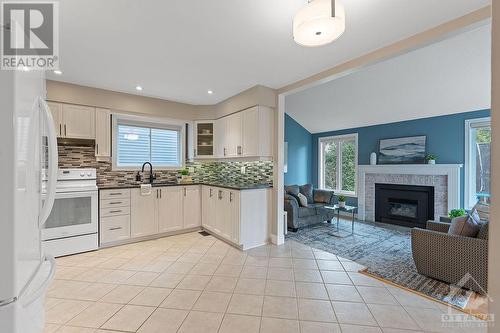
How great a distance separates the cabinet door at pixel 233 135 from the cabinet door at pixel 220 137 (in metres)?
0.11

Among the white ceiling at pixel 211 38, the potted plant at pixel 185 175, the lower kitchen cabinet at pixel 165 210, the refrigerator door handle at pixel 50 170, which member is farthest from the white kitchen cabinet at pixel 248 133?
the refrigerator door handle at pixel 50 170

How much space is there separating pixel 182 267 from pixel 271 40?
2.85m

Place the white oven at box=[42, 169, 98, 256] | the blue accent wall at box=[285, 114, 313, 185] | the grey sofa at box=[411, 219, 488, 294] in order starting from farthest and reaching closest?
the blue accent wall at box=[285, 114, 313, 185] → the white oven at box=[42, 169, 98, 256] → the grey sofa at box=[411, 219, 488, 294]

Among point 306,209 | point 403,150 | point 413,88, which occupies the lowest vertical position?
point 306,209

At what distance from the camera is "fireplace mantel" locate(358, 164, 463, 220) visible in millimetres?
4270

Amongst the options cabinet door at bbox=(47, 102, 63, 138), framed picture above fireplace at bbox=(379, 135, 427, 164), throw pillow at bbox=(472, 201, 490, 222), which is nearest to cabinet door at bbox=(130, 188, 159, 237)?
cabinet door at bbox=(47, 102, 63, 138)

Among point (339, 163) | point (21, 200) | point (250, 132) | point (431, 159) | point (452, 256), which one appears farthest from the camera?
point (339, 163)

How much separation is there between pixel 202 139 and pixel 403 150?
4464 mm

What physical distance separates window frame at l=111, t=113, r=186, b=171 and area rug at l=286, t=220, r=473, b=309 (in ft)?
9.03

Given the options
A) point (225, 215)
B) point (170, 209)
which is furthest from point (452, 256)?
point (170, 209)

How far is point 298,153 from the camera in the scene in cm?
661

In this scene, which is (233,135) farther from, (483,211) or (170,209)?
(483,211)

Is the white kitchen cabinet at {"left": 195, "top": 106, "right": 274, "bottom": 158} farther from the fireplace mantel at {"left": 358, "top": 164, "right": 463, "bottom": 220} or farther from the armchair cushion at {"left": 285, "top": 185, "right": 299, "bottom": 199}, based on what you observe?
the fireplace mantel at {"left": 358, "top": 164, "right": 463, "bottom": 220}

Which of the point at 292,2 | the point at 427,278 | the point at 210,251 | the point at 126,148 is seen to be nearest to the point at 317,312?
the point at 427,278
